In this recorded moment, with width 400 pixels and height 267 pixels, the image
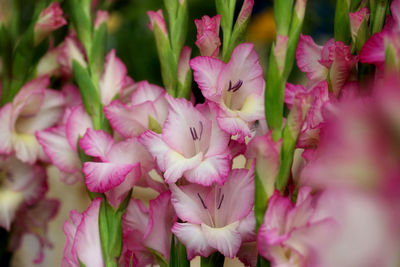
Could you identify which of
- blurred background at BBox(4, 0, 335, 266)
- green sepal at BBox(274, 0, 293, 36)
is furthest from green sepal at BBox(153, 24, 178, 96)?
blurred background at BBox(4, 0, 335, 266)

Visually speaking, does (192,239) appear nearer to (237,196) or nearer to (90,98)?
(237,196)

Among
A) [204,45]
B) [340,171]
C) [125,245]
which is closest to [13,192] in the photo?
[125,245]

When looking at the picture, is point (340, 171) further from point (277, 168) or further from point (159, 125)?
point (159, 125)

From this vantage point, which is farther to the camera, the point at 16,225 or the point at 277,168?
the point at 16,225

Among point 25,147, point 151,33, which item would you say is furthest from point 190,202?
point 151,33

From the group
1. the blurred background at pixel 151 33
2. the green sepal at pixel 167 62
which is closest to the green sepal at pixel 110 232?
the green sepal at pixel 167 62

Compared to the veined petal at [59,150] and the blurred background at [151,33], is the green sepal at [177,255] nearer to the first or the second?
the veined petal at [59,150]
